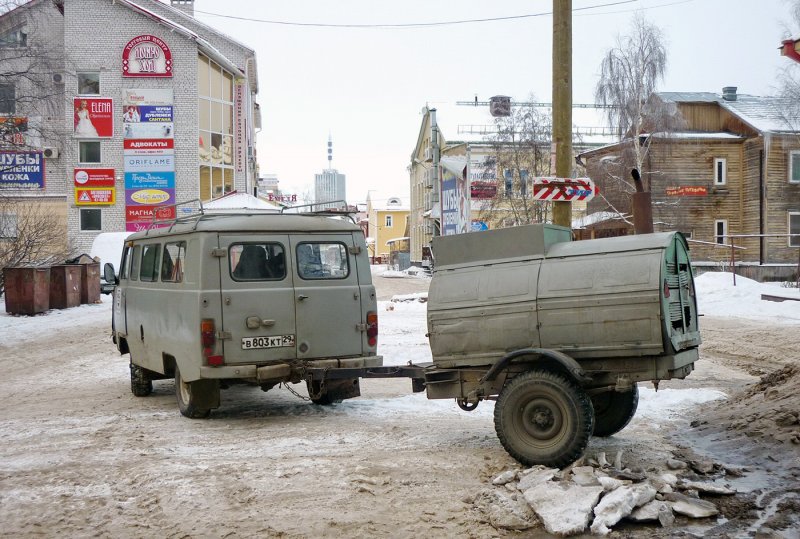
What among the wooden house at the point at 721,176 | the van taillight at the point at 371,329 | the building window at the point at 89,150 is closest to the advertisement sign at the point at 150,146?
the building window at the point at 89,150

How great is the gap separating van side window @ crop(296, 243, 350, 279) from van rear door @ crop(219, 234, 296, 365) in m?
0.16

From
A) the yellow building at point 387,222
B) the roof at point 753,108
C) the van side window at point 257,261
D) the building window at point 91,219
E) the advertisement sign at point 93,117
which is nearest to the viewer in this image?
the van side window at point 257,261

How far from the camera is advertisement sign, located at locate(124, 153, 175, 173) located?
132 ft

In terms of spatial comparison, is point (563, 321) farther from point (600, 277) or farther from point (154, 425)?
point (154, 425)

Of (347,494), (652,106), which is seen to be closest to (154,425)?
(347,494)

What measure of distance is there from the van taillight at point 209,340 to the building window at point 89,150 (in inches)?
1370

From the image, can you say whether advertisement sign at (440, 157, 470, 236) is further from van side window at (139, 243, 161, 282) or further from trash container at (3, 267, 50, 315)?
van side window at (139, 243, 161, 282)

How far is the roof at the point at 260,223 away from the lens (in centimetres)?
880

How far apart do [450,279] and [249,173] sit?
41.7 m

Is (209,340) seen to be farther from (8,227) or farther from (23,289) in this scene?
(8,227)

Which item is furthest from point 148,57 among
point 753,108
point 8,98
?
point 753,108

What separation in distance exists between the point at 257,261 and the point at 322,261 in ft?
2.39

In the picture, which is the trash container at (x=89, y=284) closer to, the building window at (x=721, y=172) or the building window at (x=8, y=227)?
the building window at (x=8, y=227)

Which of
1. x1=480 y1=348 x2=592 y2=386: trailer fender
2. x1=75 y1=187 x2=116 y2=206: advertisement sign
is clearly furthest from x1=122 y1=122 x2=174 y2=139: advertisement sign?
x1=480 y1=348 x2=592 y2=386: trailer fender
